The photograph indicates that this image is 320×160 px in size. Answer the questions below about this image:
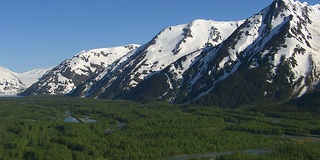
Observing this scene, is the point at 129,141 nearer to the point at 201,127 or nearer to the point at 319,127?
the point at 201,127

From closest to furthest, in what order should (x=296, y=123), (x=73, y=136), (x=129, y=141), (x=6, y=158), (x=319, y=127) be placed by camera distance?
(x=6, y=158), (x=129, y=141), (x=73, y=136), (x=319, y=127), (x=296, y=123)

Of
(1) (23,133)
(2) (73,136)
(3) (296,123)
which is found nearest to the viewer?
(2) (73,136)

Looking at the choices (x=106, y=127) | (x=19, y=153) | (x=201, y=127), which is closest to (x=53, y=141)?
(x=19, y=153)

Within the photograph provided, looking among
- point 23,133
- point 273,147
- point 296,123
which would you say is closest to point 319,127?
point 296,123

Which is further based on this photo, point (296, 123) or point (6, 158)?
point (296, 123)

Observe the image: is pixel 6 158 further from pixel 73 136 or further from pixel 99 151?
pixel 73 136

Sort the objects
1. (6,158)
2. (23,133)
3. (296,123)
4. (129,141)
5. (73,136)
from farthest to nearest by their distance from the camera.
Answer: (296,123), (23,133), (73,136), (129,141), (6,158)

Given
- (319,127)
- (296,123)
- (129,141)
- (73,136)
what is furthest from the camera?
(296,123)

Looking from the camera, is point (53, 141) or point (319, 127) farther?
point (319, 127)
